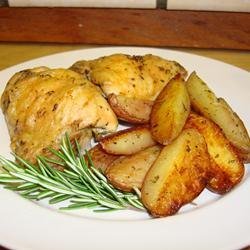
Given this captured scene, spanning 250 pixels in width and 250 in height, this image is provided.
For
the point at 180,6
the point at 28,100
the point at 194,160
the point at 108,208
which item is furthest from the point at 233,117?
the point at 180,6

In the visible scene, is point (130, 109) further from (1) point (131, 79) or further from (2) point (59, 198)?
(2) point (59, 198)

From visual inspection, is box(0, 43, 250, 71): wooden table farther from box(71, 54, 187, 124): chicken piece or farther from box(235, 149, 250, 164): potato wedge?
box(235, 149, 250, 164): potato wedge

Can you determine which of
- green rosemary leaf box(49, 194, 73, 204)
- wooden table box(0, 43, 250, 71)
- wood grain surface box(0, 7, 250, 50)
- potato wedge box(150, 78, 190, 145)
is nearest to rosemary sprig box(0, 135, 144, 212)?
green rosemary leaf box(49, 194, 73, 204)

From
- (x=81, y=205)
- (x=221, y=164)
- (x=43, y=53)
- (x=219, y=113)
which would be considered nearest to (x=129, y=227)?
(x=81, y=205)

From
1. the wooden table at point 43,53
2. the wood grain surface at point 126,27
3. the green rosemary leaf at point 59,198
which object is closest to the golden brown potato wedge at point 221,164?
the green rosemary leaf at point 59,198

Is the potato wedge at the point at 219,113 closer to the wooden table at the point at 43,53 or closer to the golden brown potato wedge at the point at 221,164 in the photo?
the golden brown potato wedge at the point at 221,164

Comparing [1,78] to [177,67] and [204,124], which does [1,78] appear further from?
[204,124]
